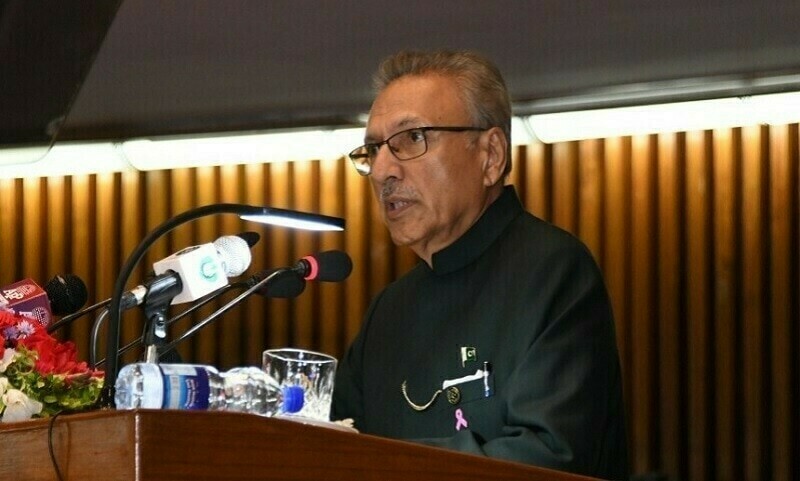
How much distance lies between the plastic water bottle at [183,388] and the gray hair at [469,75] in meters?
1.26

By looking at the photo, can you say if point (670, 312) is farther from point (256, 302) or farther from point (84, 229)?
point (84, 229)

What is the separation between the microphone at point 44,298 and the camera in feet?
8.08

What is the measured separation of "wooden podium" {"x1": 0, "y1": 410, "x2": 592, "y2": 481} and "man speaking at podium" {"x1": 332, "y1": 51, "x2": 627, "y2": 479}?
36.2 inches

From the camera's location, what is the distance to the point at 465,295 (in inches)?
124

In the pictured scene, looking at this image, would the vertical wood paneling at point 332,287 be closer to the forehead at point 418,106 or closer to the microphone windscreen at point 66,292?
the forehead at point 418,106

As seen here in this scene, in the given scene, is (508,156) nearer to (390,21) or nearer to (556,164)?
(390,21)

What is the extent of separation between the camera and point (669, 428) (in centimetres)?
584

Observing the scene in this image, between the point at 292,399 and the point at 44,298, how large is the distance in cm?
51

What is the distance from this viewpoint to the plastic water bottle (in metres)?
1.80

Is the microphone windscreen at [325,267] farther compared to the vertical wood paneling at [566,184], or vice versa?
the vertical wood paneling at [566,184]

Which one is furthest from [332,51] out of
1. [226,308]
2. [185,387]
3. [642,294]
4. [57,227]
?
[185,387]

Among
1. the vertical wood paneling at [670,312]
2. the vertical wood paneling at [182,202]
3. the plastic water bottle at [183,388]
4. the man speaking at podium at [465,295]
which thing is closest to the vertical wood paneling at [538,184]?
the vertical wood paneling at [670,312]

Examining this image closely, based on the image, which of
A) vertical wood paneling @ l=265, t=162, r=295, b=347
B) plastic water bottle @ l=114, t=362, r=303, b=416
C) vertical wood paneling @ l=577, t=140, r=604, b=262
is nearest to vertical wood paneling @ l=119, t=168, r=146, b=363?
vertical wood paneling @ l=265, t=162, r=295, b=347

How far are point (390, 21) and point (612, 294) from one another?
1.48 m
